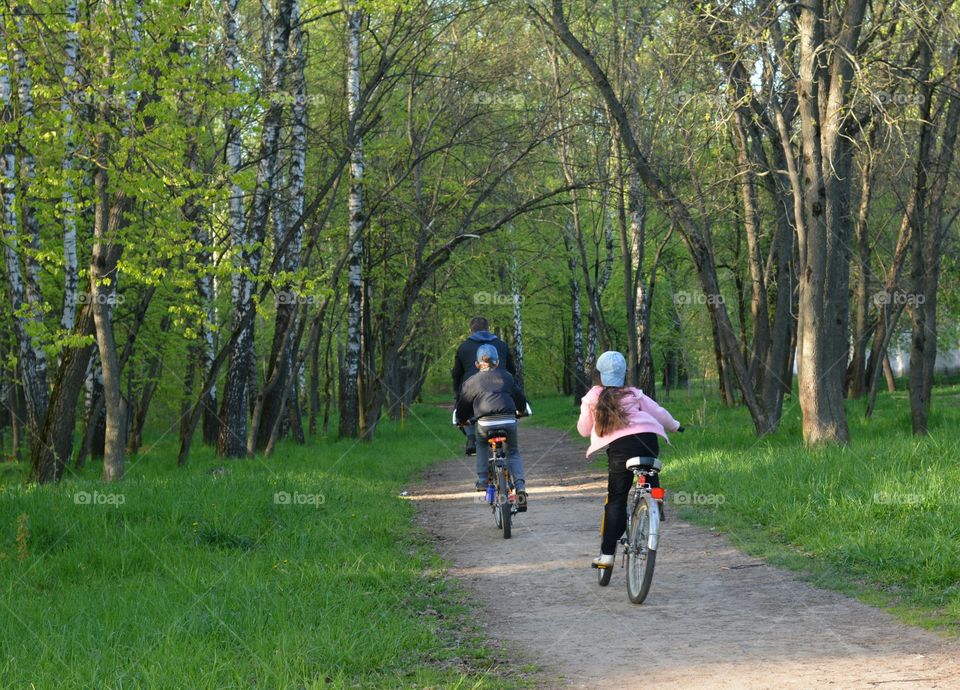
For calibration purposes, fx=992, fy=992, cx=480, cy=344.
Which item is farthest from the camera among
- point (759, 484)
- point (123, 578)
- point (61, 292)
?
point (61, 292)

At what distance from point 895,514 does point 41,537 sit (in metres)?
7.32

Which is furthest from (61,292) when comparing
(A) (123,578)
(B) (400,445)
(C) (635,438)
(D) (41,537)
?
(C) (635,438)

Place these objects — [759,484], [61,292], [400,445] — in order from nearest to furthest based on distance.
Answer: [759,484] < [61,292] < [400,445]

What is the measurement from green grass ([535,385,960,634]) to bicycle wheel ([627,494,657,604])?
1364 millimetres

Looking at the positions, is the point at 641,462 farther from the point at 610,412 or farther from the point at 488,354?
the point at 488,354

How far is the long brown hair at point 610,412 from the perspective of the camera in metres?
7.01

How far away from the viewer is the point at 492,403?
9844mm

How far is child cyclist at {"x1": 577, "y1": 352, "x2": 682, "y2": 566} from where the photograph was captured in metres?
7.00

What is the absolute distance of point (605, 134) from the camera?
20.1 m

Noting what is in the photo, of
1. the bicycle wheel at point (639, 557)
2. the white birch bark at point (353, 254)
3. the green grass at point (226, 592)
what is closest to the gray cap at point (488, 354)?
the green grass at point (226, 592)

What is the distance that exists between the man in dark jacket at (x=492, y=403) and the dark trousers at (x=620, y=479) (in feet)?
8.43

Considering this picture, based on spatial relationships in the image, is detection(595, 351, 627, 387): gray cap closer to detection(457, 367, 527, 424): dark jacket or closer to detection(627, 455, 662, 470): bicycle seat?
detection(627, 455, 662, 470): bicycle seat

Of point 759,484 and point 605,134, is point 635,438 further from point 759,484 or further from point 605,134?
point 605,134

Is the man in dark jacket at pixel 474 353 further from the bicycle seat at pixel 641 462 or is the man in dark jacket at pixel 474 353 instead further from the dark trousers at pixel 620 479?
the bicycle seat at pixel 641 462
